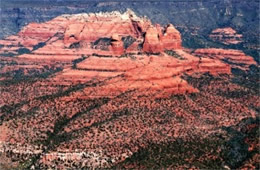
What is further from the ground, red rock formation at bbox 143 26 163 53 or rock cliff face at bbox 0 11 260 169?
red rock formation at bbox 143 26 163 53

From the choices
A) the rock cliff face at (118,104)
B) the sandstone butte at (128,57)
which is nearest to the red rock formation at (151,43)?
the sandstone butte at (128,57)

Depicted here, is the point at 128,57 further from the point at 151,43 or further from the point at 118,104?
the point at 118,104

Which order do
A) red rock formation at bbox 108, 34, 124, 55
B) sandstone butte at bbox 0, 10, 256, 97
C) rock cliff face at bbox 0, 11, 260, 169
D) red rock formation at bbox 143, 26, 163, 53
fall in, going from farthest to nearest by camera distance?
red rock formation at bbox 143, 26, 163, 53
red rock formation at bbox 108, 34, 124, 55
sandstone butte at bbox 0, 10, 256, 97
rock cliff face at bbox 0, 11, 260, 169

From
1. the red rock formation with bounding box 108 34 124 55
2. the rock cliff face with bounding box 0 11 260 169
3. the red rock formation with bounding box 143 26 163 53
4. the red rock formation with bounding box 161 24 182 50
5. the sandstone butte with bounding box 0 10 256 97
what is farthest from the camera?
the red rock formation with bounding box 161 24 182 50

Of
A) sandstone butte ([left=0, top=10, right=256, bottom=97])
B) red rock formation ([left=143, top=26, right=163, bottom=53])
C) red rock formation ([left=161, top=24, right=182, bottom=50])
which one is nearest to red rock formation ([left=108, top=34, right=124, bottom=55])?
sandstone butte ([left=0, top=10, right=256, bottom=97])

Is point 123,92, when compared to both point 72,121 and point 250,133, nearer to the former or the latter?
point 72,121

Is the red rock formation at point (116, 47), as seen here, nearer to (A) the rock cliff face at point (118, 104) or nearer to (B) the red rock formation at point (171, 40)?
(A) the rock cliff face at point (118, 104)

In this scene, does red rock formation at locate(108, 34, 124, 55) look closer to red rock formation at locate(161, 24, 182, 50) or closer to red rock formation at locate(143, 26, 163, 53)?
red rock formation at locate(143, 26, 163, 53)

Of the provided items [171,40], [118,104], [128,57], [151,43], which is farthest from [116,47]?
[118,104]
